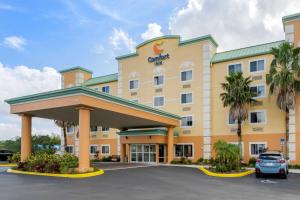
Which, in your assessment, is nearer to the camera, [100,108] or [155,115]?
[100,108]

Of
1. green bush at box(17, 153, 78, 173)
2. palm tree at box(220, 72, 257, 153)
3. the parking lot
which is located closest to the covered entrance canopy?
green bush at box(17, 153, 78, 173)

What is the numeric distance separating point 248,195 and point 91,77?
37053mm

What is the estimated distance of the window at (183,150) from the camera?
3300 centimetres

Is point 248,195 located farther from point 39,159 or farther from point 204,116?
point 204,116

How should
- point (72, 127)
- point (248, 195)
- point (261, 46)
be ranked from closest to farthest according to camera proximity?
1. point (248, 195)
2. point (261, 46)
3. point (72, 127)

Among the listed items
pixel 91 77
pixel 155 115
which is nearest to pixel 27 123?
pixel 155 115

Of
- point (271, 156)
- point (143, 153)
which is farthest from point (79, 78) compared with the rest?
point (271, 156)

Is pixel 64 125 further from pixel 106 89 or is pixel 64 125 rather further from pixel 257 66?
pixel 257 66

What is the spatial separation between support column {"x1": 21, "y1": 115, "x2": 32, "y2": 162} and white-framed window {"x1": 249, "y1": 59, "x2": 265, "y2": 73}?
21.6 metres

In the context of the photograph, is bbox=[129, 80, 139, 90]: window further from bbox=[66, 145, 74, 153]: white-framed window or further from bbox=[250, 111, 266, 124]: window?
bbox=[250, 111, 266, 124]: window

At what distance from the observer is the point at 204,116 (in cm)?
3238

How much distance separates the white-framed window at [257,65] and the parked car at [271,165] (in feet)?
42.8

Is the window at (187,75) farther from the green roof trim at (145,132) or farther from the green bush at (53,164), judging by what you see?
the green bush at (53,164)

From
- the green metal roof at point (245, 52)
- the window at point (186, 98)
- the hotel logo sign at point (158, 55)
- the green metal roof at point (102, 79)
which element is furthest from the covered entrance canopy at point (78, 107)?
the green metal roof at point (102, 79)
